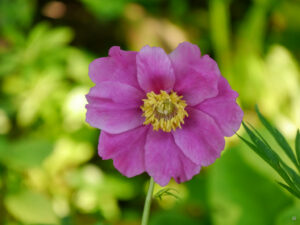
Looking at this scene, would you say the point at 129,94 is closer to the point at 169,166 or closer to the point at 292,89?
the point at 169,166

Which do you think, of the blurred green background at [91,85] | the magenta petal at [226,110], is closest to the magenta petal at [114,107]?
the magenta petal at [226,110]

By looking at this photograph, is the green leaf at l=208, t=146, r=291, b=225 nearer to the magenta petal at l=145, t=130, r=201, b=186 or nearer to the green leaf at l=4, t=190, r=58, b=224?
the green leaf at l=4, t=190, r=58, b=224

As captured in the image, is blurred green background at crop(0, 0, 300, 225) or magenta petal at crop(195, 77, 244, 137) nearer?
magenta petal at crop(195, 77, 244, 137)

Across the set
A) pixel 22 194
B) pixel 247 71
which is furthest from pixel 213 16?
pixel 22 194

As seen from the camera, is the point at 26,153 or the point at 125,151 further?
the point at 26,153

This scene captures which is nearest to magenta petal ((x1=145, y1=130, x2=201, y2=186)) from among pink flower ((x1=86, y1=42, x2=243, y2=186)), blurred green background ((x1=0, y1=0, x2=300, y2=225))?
pink flower ((x1=86, y1=42, x2=243, y2=186))

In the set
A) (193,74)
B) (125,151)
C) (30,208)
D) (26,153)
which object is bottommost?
(30,208)

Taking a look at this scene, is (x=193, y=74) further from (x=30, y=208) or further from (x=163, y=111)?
(x=30, y=208)

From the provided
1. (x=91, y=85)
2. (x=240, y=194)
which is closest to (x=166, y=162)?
(x=240, y=194)
